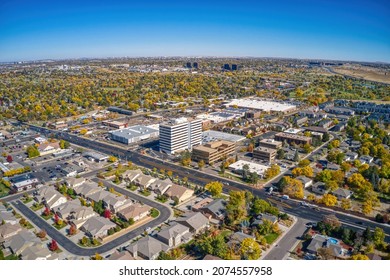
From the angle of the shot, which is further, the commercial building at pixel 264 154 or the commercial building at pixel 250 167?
the commercial building at pixel 264 154

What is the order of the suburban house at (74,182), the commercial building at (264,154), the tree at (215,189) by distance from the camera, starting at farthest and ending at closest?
the commercial building at (264,154), the suburban house at (74,182), the tree at (215,189)

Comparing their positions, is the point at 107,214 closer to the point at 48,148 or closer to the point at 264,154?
the point at 264,154

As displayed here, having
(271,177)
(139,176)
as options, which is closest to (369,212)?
(271,177)

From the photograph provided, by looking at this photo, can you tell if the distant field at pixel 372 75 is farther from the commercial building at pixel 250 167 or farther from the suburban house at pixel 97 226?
the suburban house at pixel 97 226

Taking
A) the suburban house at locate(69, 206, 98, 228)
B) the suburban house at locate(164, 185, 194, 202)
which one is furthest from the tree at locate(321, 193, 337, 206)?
the suburban house at locate(69, 206, 98, 228)

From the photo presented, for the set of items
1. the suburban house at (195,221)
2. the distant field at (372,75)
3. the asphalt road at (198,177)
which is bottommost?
the asphalt road at (198,177)

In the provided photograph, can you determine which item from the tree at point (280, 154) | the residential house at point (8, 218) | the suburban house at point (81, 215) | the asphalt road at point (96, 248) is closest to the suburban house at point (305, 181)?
the tree at point (280, 154)

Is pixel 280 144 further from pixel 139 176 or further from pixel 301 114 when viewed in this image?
pixel 301 114
